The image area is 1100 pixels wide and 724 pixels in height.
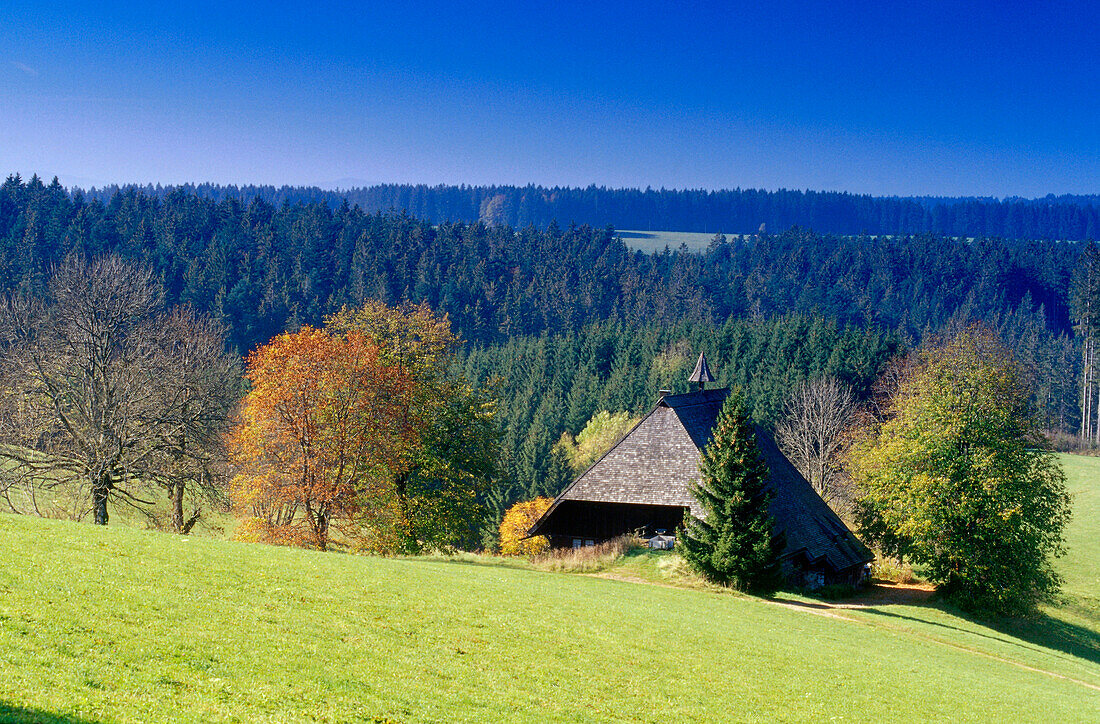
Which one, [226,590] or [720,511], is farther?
[720,511]

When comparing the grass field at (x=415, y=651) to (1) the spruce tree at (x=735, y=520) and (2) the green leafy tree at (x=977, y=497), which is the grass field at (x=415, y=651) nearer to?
(1) the spruce tree at (x=735, y=520)

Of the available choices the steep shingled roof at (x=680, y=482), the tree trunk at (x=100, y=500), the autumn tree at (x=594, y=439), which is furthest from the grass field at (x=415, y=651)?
the autumn tree at (x=594, y=439)

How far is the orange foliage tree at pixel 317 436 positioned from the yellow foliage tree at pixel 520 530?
1746cm

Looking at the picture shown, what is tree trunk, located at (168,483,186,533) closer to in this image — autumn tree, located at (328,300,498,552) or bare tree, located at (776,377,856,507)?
autumn tree, located at (328,300,498,552)

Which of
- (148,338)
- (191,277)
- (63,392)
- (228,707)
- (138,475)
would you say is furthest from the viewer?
(191,277)

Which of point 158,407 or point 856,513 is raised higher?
point 158,407

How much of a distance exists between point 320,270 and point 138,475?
134m

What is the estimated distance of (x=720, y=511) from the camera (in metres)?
30.5

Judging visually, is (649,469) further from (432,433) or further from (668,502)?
(432,433)

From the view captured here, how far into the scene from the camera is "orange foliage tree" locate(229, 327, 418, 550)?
35719 mm

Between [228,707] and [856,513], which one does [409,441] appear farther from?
[228,707]

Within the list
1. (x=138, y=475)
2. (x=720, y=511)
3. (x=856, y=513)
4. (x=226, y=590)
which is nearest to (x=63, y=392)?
(x=138, y=475)

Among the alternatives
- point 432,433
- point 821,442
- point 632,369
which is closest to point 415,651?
point 432,433

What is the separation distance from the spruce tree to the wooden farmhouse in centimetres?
576
